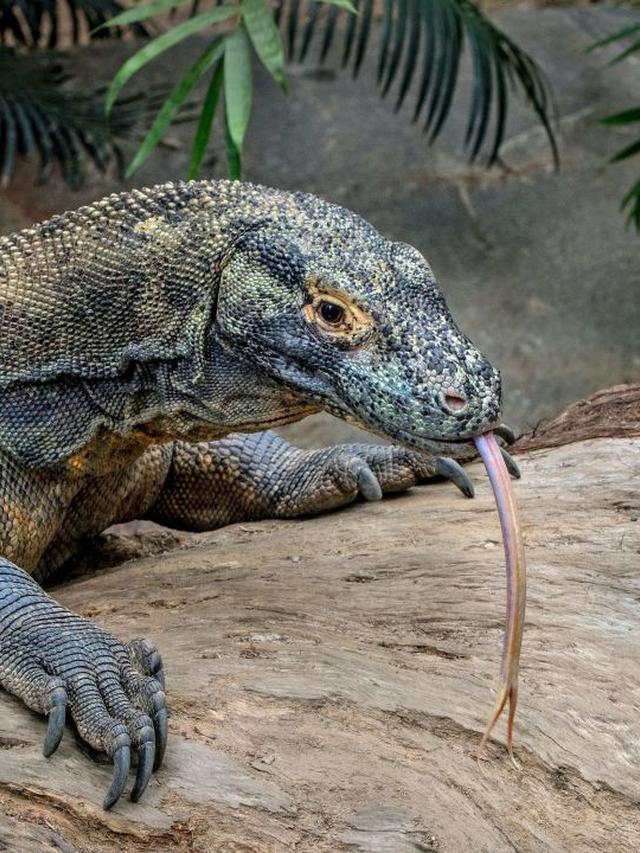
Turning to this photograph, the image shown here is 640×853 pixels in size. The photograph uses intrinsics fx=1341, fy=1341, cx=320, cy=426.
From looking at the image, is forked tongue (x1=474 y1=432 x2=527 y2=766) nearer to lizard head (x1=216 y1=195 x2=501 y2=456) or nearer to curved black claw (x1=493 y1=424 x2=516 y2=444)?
lizard head (x1=216 y1=195 x2=501 y2=456)

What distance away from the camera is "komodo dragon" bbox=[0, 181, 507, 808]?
2.81 meters

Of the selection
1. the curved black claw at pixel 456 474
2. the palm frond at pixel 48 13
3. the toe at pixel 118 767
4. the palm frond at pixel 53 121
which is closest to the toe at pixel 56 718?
the toe at pixel 118 767

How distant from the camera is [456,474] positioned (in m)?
4.11

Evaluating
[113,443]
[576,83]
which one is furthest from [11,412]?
[576,83]

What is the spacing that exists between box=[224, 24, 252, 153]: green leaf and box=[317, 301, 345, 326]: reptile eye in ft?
6.82

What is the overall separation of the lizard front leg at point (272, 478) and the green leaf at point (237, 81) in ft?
4.14

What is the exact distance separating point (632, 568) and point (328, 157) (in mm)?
6408

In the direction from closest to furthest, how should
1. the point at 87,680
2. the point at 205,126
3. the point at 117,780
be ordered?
the point at 117,780
the point at 87,680
the point at 205,126

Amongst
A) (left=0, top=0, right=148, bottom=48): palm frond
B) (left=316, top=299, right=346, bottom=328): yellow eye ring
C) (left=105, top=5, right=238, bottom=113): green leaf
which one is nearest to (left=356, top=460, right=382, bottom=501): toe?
(left=316, top=299, right=346, bottom=328): yellow eye ring

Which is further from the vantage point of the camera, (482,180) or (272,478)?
(482,180)

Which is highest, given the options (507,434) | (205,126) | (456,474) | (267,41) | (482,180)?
(267,41)

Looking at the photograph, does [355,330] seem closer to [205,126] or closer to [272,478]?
[272,478]

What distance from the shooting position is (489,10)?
10578 mm

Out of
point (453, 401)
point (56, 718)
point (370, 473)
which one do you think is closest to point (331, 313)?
point (453, 401)
